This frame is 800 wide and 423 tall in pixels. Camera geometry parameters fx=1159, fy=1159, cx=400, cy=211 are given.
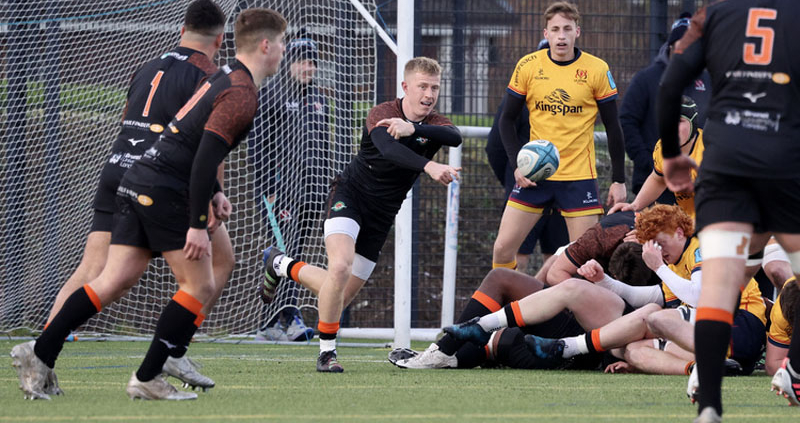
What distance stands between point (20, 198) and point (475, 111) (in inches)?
171

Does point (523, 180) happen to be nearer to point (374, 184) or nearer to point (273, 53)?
point (374, 184)

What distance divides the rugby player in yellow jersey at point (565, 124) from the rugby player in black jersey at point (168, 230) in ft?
11.7

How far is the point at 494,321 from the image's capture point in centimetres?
696

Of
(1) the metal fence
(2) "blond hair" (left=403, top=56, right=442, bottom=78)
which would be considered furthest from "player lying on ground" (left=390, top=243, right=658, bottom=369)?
(1) the metal fence

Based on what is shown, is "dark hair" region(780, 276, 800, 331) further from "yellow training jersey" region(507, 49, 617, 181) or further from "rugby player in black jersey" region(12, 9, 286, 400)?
"rugby player in black jersey" region(12, 9, 286, 400)

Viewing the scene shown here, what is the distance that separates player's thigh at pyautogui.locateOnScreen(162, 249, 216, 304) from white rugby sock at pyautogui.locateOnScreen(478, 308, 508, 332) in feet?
7.60

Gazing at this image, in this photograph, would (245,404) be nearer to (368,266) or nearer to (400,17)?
(368,266)

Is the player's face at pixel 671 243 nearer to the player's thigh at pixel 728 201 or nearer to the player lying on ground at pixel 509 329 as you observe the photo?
the player lying on ground at pixel 509 329

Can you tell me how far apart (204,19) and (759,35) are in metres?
3.18

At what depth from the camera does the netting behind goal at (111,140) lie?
10.1 metres

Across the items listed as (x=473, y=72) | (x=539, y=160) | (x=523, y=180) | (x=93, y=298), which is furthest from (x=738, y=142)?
(x=473, y=72)

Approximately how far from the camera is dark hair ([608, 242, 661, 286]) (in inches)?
294

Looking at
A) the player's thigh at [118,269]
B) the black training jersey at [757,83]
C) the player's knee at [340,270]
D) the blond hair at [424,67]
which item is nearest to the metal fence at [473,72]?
the blond hair at [424,67]

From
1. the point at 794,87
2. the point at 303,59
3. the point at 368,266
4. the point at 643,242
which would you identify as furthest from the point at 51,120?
the point at 794,87
